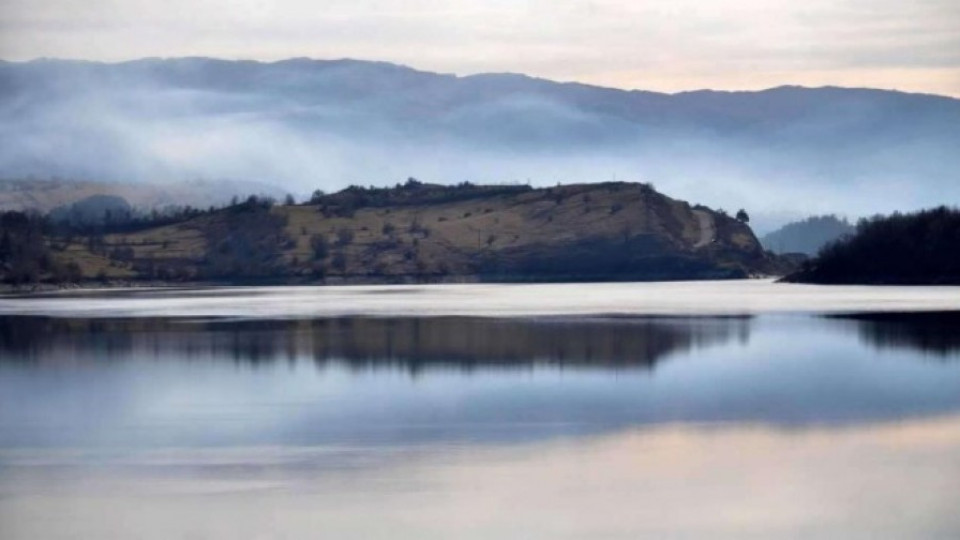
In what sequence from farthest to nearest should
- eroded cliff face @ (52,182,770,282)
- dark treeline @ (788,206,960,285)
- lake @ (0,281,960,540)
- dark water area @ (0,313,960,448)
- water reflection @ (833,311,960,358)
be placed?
eroded cliff face @ (52,182,770,282) → dark treeline @ (788,206,960,285) → water reflection @ (833,311,960,358) → dark water area @ (0,313,960,448) → lake @ (0,281,960,540)

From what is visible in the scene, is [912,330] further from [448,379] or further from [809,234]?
[809,234]

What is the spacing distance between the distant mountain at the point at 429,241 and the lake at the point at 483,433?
197ft

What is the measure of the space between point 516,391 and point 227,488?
8894 mm

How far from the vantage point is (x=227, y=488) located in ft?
53.5

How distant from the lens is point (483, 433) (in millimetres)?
19891

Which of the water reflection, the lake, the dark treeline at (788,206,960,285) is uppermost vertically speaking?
the dark treeline at (788,206,960,285)

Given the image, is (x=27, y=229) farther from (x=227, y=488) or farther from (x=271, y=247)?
(x=227, y=488)

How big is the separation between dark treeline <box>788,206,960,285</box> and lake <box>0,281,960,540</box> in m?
38.2

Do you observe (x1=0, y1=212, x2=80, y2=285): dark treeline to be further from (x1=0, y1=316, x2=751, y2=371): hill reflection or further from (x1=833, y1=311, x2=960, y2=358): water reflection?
(x1=833, y1=311, x2=960, y2=358): water reflection

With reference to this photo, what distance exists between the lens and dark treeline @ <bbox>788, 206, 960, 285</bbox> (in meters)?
73.8

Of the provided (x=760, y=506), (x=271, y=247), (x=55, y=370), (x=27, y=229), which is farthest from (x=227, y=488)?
(x=271, y=247)

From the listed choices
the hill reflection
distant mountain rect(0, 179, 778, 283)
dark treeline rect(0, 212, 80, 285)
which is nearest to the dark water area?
the hill reflection

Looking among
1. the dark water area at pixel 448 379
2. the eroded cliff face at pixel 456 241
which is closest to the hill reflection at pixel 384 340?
the dark water area at pixel 448 379

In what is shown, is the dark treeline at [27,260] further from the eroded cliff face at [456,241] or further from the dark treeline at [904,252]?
the dark treeline at [904,252]
